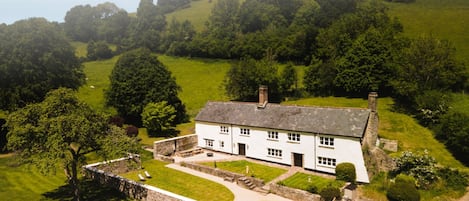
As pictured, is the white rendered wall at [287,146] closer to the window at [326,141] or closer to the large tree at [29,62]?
the window at [326,141]

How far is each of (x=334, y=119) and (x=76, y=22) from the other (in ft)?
366

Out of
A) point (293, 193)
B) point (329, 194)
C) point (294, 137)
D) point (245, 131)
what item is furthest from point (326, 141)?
point (245, 131)

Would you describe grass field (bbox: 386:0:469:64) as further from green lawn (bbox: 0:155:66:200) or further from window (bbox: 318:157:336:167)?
green lawn (bbox: 0:155:66:200)

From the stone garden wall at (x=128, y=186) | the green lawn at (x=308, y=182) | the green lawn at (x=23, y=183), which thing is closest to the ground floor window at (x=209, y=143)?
the stone garden wall at (x=128, y=186)

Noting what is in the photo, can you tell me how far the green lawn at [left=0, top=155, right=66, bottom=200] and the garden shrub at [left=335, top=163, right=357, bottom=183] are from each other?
23.8 m

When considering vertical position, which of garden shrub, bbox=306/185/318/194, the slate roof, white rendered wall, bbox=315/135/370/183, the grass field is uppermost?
the grass field

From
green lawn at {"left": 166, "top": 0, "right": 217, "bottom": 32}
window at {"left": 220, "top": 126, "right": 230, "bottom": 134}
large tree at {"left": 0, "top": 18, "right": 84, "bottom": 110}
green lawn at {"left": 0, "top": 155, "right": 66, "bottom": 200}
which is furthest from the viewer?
green lawn at {"left": 166, "top": 0, "right": 217, "bottom": 32}

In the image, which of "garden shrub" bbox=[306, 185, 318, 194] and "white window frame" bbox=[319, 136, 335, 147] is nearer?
"garden shrub" bbox=[306, 185, 318, 194]

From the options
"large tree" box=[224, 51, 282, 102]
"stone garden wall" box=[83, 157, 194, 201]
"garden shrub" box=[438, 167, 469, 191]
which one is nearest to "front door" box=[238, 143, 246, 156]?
"stone garden wall" box=[83, 157, 194, 201]

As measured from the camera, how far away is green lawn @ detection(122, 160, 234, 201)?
26297 millimetres

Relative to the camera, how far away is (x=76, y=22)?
117125mm

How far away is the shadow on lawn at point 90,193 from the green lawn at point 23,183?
72 centimetres

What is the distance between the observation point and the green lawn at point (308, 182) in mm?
27703

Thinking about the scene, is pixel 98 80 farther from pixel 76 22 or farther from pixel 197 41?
pixel 76 22
